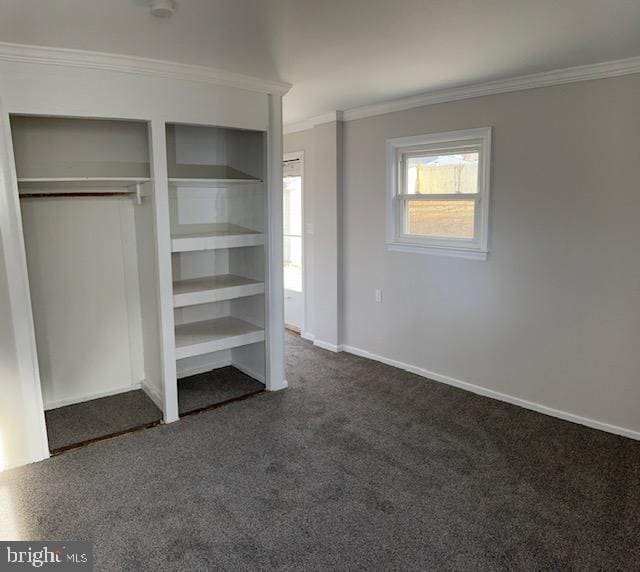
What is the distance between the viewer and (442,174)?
393 cm

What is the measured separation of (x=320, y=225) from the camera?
4871 millimetres

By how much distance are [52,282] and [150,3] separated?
225 centimetres

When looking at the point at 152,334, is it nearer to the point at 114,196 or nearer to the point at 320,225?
the point at 114,196

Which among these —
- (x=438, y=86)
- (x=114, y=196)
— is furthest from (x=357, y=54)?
(x=114, y=196)

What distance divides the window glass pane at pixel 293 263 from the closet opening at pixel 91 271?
81.2 inches

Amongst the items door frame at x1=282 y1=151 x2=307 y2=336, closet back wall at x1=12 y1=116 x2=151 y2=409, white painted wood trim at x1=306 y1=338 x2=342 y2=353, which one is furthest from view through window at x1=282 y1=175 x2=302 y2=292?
closet back wall at x1=12 y1=116 x2=151 y2=409

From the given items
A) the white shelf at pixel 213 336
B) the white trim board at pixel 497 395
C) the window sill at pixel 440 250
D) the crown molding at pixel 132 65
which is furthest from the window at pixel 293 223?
the crown molding at pixel 132 65

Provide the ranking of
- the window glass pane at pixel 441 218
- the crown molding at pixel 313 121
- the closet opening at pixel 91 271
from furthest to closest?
the crown molding at pixel 313 121, the window glass pane at pixel 441 218, the closet opening at pixel 91 271

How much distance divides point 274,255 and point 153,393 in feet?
4.64

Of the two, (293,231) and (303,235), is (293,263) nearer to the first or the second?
(293,231)

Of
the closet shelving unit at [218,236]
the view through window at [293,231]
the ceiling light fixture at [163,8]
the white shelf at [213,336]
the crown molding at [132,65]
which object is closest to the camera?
the ceiling light fixture at [163,8]

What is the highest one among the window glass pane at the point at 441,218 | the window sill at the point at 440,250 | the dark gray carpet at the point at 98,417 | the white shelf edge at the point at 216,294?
the window glass pane at the point at 441,218

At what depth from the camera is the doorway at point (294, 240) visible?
5254mm

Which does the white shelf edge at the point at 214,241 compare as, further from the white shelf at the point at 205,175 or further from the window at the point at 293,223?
the window at the point at 293,223
